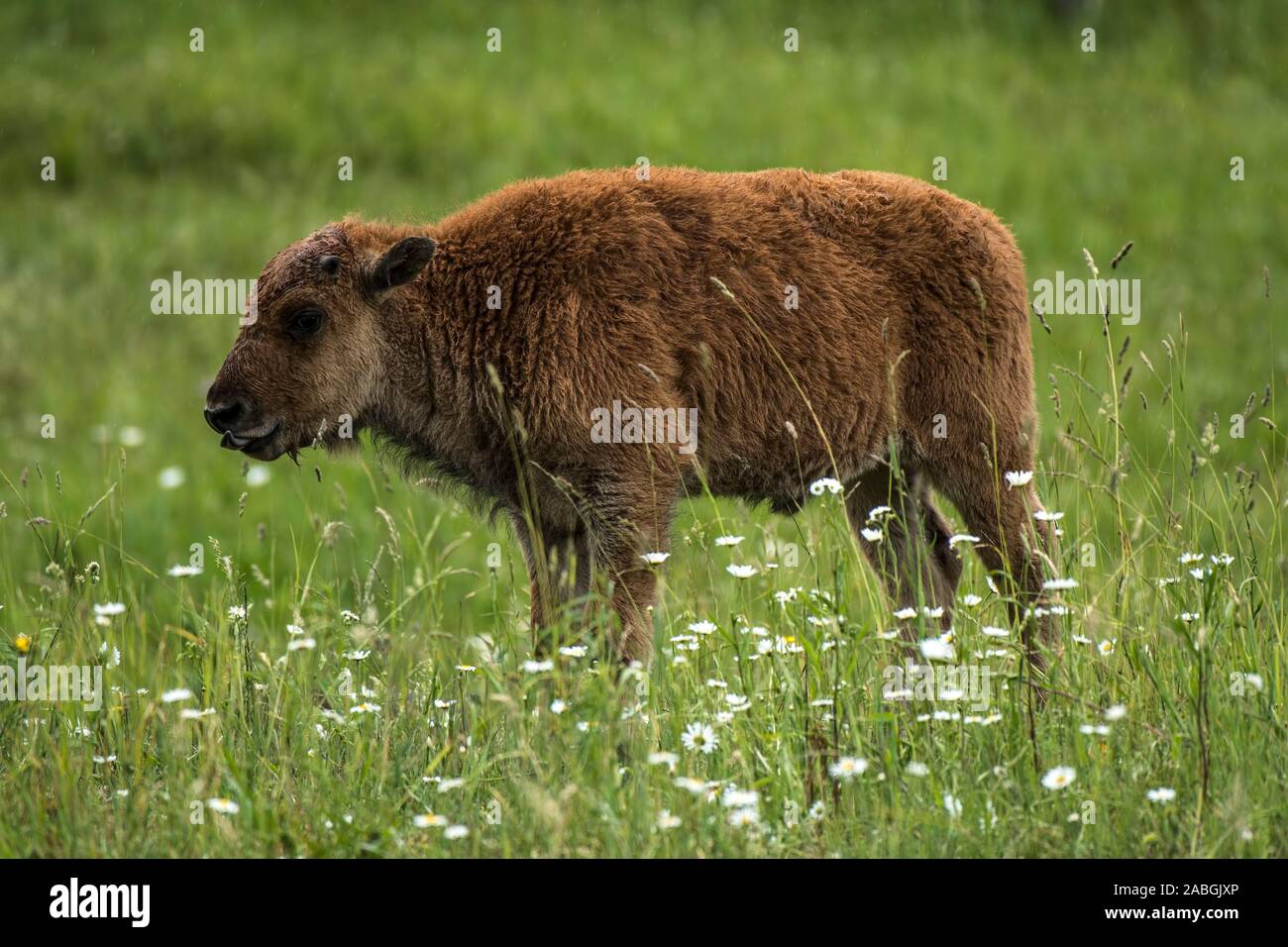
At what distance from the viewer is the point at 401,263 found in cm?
579

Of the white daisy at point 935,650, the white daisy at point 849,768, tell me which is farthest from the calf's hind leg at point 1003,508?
the white daisy at point 849,768

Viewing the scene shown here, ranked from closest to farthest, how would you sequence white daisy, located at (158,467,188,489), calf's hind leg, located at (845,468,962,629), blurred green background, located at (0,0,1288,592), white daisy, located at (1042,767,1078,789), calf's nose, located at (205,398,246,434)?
white daisy, located at (1042,767,1078,789)
calf's nose, located at (205,398,246,434)
calf's hind leg, located at (845,468,962,629)
white daisy, located at (158,467,188,489)
blurred green background, located at (0,0,1288,592)

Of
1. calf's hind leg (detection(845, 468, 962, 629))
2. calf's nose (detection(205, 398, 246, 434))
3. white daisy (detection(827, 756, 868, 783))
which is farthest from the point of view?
calf's hind leg (detection(845, 468, 962, 629))

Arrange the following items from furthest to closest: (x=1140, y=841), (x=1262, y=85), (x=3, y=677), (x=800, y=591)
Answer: (x=1262, y=85) < (x=3, y=677) < (x=800, y=591) < (x=1140, y=841)

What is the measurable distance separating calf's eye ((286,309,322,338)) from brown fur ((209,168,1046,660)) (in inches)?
1.0

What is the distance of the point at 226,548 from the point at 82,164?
7.85m

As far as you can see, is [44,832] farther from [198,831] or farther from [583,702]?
[583,702]

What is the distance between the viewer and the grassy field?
169 inches

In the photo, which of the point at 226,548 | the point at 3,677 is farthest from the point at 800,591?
the point at 226,548

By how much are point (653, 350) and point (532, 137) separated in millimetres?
12288

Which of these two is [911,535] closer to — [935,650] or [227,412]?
[935,650]

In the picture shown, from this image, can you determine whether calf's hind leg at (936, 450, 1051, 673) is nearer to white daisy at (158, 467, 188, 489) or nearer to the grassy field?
the grassy field

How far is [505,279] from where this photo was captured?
5.90 m

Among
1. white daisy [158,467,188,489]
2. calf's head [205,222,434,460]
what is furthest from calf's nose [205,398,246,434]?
white daisy [158,467,188,489]
